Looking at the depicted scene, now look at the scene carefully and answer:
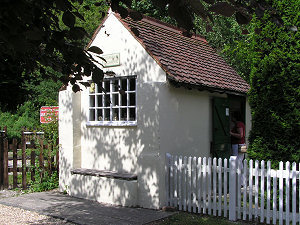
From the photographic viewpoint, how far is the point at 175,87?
7949mm

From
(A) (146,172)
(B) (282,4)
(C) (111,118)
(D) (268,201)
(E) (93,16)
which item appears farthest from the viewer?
(E) (93,16)

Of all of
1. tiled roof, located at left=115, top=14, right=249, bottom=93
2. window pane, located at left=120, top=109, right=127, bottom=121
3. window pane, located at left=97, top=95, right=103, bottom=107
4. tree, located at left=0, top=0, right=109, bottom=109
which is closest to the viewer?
tree, located at left=0, top=0, right=109, bottom=109

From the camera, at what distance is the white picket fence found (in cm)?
620

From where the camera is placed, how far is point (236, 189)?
695 centimetres

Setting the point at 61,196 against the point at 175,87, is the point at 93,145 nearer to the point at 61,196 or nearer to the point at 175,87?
the point at 61,196

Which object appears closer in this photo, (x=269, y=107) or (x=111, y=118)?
(x=269, y=107)

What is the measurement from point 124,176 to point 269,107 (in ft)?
11.5

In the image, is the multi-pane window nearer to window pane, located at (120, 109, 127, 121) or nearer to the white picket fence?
window pane, located at (120, 109, 127, 121)

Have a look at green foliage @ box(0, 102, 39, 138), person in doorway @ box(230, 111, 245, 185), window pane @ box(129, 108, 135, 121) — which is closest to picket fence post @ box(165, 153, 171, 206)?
window pane @ box(129, 108, 135, 121)

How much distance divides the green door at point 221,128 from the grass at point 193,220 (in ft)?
8.77

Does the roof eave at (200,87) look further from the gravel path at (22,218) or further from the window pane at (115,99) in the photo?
the gravel path at (22,218)

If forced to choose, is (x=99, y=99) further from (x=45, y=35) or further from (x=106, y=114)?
(x=45, y=35)

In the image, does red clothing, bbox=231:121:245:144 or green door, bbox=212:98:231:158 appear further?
red clothing, bbox=231:121:245:144

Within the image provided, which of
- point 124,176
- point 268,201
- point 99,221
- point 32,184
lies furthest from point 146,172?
point 32,184
